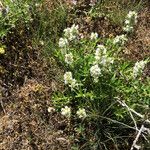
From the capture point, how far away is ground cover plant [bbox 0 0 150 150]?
3.72 meters

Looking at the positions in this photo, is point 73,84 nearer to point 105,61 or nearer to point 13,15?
point 105,61

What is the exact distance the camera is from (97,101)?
3.78m

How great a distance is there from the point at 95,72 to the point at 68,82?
0.24 m

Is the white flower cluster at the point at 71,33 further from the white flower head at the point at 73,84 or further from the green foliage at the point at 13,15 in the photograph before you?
the green foliage at the point at 13,15

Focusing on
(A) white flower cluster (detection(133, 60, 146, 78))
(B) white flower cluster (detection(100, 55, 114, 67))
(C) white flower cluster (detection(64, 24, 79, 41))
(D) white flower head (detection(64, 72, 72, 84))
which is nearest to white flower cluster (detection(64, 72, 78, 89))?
(D) white flower head (detection(64, 72, 72, 84))

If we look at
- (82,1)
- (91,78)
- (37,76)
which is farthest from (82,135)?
(82,1)

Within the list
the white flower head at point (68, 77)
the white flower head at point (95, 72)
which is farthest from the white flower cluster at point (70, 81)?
the white flower head at point (95, 72)

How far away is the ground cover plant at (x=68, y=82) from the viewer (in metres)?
3.72

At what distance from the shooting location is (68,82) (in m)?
3.62

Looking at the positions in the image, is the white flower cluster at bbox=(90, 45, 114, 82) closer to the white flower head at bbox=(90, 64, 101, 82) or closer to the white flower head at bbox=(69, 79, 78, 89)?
the white flower head at bbox=(90, 64, 101, 82)

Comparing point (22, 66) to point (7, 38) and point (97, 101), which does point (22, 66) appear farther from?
point (97, 101)

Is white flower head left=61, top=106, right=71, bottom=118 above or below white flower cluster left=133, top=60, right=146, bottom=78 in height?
below

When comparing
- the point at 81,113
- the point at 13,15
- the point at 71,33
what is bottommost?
the point at 81,113

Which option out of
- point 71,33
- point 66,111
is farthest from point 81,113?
point 71,33
